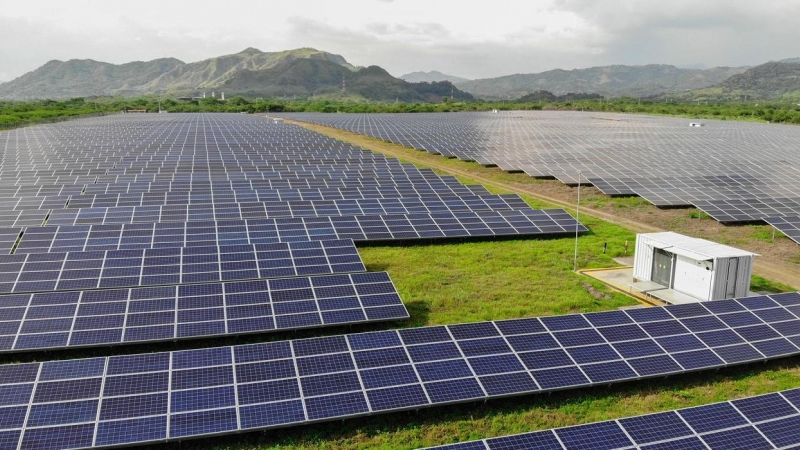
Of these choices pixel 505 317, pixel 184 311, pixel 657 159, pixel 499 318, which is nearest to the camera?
pixel 184 311

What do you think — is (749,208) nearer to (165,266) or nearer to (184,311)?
(184,311)

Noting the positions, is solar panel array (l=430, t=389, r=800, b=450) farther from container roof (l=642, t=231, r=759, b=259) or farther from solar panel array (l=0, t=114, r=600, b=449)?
container roof (l=642, t=231, r=759, b=259)

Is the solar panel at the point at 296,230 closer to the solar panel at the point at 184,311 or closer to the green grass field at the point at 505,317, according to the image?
the green grass field at the point at 505,317

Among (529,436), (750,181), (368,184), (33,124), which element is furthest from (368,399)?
(33,124)

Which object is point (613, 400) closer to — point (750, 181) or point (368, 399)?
point (368, 399)

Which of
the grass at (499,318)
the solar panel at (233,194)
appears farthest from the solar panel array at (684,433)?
the solar panel at (233,194)

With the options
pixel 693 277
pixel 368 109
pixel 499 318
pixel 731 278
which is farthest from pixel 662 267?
pixel 368 109
